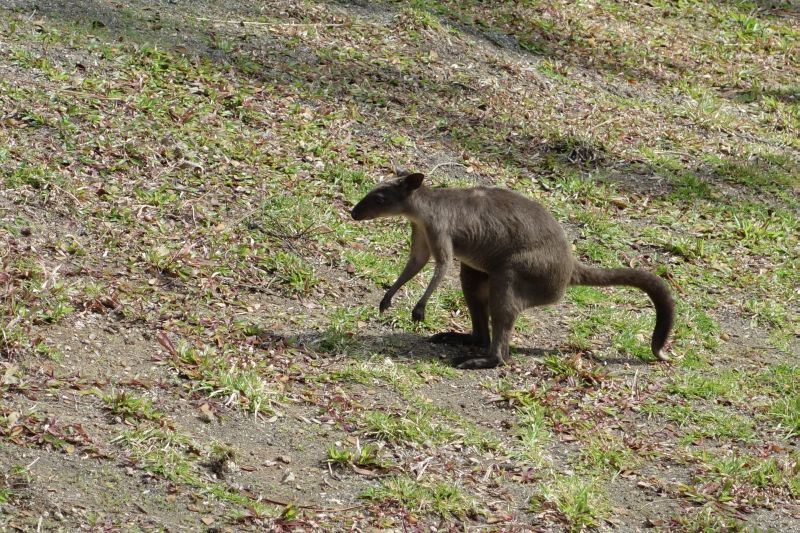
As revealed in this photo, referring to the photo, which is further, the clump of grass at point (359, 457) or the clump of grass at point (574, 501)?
the clump of grass at point (359, 457)

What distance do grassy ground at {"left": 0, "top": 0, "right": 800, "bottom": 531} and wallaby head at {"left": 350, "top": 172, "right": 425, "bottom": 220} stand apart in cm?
74

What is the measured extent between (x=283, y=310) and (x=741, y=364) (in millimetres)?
3556

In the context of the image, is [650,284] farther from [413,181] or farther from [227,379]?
[227,379]

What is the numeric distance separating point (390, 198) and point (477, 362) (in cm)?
138

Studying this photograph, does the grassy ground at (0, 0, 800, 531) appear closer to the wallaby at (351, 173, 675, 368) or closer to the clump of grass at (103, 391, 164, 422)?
the clump of grass at (103, 391, 164, 422)

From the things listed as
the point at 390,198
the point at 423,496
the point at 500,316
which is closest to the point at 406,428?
the point at 423,496

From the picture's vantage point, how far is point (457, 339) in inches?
328

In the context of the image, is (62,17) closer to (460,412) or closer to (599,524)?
(460,412)

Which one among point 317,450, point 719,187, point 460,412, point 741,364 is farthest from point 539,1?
point 317,450

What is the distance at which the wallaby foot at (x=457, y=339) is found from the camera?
831cm

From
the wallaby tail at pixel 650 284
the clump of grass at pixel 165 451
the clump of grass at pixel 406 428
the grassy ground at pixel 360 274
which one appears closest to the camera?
the clump of grass at pixel 165 451

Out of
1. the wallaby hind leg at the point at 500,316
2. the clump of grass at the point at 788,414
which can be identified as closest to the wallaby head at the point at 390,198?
the wallaby hind leg at the point at 500,316

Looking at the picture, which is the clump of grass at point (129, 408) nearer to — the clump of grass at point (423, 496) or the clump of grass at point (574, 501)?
the clump of grass at point (423, 496)

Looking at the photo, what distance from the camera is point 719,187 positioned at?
12.0 m
